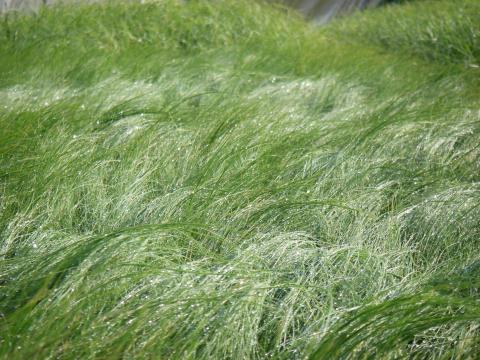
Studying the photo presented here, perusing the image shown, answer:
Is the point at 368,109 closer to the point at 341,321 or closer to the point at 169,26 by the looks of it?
the point at 341,321

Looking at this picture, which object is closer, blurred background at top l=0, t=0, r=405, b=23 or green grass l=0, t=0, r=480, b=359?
green grass l=0, t=0, r=480, b=359

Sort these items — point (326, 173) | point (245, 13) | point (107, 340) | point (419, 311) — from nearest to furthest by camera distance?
point (107, 340) < point (419, 311) < point (326, 173) < point (245, 13)

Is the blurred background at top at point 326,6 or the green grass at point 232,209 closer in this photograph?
the green grass at point 232,209

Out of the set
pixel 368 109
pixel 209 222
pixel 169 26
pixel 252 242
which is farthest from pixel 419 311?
pixel 169 26

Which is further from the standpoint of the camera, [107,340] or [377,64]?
[377,64]

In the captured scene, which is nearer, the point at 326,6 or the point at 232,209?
the point at 232,209

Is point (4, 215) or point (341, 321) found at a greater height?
point (4, 215)

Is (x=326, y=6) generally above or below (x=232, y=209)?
below

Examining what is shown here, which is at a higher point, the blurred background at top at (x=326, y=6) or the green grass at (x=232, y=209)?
the green grass at (x=232, y=209)
